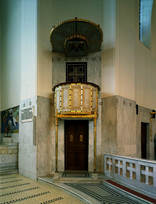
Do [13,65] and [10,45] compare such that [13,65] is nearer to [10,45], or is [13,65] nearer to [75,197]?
[10,45]

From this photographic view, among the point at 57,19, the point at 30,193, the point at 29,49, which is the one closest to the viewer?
the point at 30,193

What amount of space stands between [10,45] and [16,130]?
509cm

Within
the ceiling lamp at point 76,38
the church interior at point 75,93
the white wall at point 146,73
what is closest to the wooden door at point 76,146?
the church interior at point 75,93

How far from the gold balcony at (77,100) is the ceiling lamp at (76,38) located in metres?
1.74

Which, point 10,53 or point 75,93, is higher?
point 10,53

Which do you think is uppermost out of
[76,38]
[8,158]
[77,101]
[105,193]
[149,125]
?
[76,38]

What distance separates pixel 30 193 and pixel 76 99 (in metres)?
3.45

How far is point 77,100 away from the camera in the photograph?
7297 mm

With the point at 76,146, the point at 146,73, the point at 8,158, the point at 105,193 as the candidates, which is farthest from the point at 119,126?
the point at 8,158

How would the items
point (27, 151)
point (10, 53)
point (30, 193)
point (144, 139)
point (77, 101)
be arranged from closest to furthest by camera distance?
point (30, 193)
point (77, 101)
point (27, 151)
point (144, 139)
point (10, 53)

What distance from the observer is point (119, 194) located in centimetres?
554

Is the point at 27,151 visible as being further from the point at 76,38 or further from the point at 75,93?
the point at 76,38

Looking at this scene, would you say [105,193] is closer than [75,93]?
Yes

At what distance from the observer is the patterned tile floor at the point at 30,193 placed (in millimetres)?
5309
